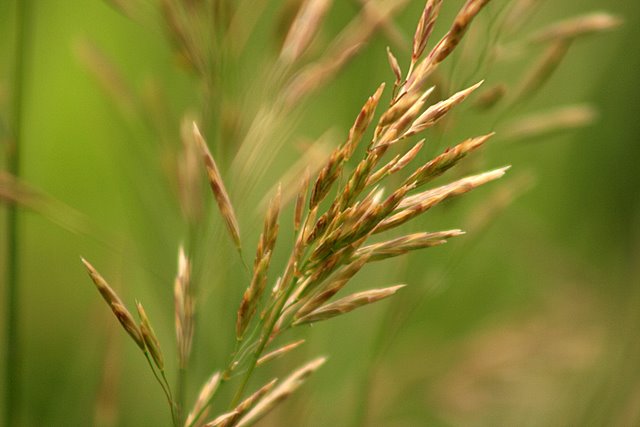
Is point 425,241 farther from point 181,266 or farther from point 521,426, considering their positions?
point 521,426

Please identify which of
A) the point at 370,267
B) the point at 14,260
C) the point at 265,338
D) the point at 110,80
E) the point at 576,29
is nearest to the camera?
the point at 265,338

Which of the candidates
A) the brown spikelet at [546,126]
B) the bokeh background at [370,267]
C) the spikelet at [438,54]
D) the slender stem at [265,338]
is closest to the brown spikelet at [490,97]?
the bokeh background at [370,267]

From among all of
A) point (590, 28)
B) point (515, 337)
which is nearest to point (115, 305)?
point (590, 28)

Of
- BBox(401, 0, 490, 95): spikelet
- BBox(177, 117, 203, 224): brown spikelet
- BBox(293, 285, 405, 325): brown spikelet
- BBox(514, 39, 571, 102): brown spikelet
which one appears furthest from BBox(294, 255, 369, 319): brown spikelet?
BBox(514, 39, 571, 102): brown spikelet

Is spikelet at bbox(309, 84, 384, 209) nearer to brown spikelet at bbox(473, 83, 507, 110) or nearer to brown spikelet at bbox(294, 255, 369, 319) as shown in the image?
brown spikelet at bbox(294, 255, 369, 319)

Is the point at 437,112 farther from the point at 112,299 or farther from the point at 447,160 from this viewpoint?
the point at 112,299

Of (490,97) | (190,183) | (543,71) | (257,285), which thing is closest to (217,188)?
(257,285)

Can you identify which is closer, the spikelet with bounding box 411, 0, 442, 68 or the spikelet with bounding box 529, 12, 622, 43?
the spikelet with bounding box 411, 0, 442, 68
